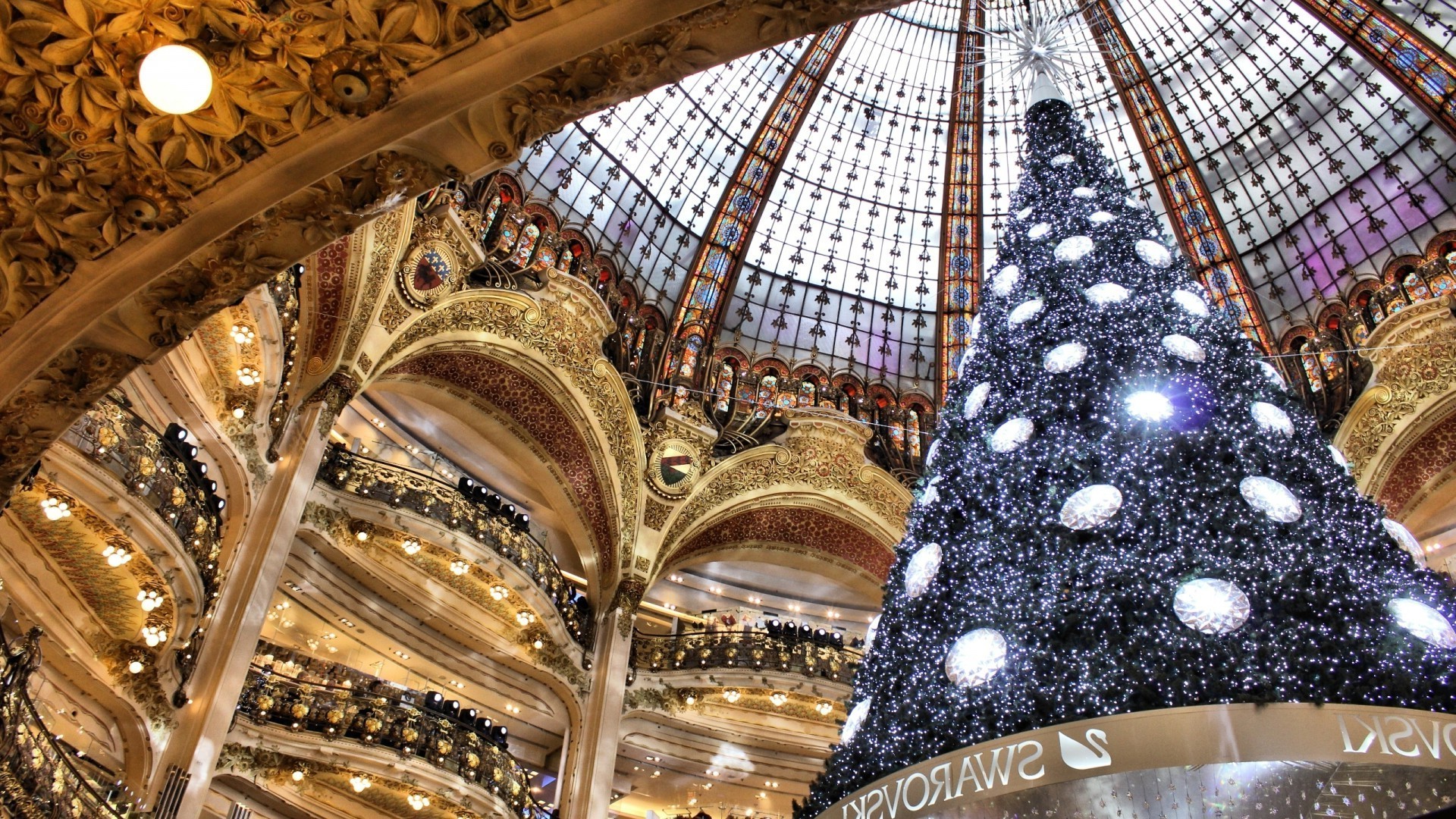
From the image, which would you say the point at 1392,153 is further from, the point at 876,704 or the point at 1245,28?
the point at 876,704

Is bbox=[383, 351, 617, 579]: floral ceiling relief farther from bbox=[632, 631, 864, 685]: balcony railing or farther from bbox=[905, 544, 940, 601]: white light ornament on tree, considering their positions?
bbox=[905, 544, 940, 601]: white light ornament on tree

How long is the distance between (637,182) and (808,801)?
14459 millimetres

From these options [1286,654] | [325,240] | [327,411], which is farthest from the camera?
[327,411]

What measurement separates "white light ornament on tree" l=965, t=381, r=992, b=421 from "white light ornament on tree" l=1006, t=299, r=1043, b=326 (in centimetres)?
62

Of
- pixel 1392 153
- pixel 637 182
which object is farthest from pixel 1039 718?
pixel 1392 153

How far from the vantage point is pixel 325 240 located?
516cm

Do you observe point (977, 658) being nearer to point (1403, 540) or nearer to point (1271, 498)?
point (1271, 498)

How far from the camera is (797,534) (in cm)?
2183

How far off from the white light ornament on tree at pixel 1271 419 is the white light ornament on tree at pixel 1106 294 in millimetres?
1394

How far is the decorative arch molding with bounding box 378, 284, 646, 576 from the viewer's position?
55.0 ft

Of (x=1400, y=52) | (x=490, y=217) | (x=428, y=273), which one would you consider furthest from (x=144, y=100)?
(x=1400, y=52)

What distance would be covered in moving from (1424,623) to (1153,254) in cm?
407

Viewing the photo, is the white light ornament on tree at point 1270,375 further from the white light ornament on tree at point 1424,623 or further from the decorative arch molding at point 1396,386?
the decorative arch molding at point 1396,386

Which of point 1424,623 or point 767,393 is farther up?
point 767,393
